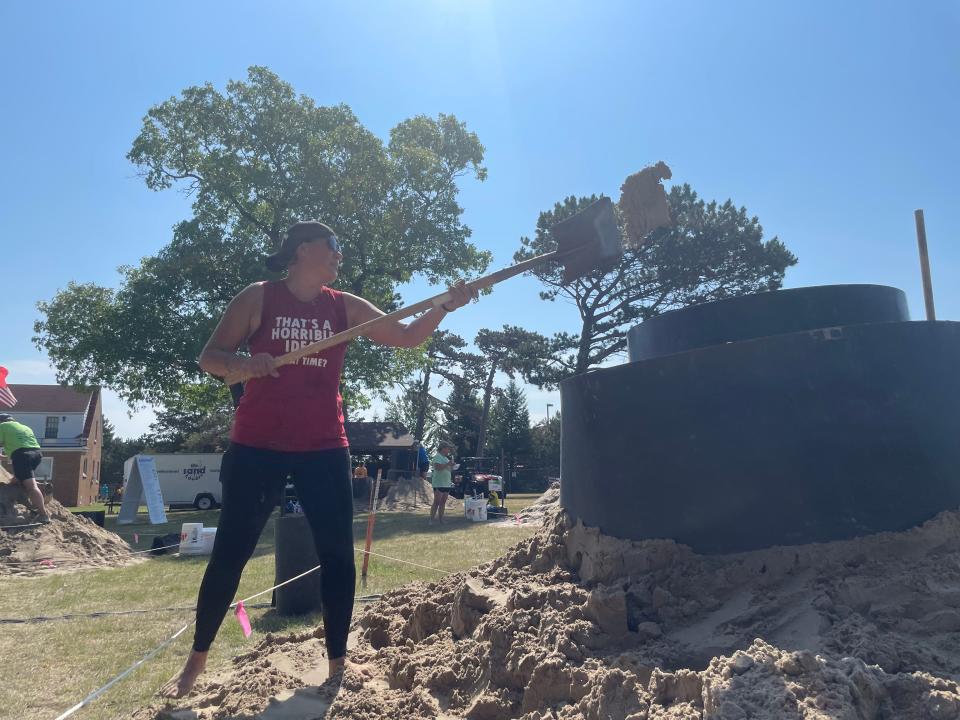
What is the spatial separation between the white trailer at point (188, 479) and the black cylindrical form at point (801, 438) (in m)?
29.1

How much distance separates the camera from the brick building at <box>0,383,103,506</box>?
127 feet

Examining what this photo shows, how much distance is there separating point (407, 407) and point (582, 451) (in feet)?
160

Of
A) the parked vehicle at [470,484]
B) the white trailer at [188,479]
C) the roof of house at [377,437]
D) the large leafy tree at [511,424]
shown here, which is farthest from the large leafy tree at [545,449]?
the white trailer at [188,479]

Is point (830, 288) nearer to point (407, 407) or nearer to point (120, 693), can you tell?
point (120, 693)

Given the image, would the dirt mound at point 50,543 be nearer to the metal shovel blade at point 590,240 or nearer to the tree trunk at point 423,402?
the metal shovel blade at point 590,240

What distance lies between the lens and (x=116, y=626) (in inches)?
175

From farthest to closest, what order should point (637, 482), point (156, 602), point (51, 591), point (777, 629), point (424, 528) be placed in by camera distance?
point (424, 528) → point (51, 591) → point (156, 602) → point (637, 482) → point (777, 629)

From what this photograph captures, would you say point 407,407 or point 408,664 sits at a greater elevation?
point 407,407

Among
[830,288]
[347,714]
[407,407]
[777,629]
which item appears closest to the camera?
[777,629]

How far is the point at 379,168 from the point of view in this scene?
20297 mm

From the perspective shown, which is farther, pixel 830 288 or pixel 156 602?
pixel 156 602

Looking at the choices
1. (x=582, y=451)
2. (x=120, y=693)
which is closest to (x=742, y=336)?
(x=582, y=451)

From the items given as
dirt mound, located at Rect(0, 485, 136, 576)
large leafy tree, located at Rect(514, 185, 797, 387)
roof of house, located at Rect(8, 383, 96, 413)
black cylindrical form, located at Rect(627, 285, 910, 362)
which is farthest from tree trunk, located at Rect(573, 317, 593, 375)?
roof of house, located at Rect(8, 383, 96, 413)

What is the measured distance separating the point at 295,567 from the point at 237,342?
2.44 metres
